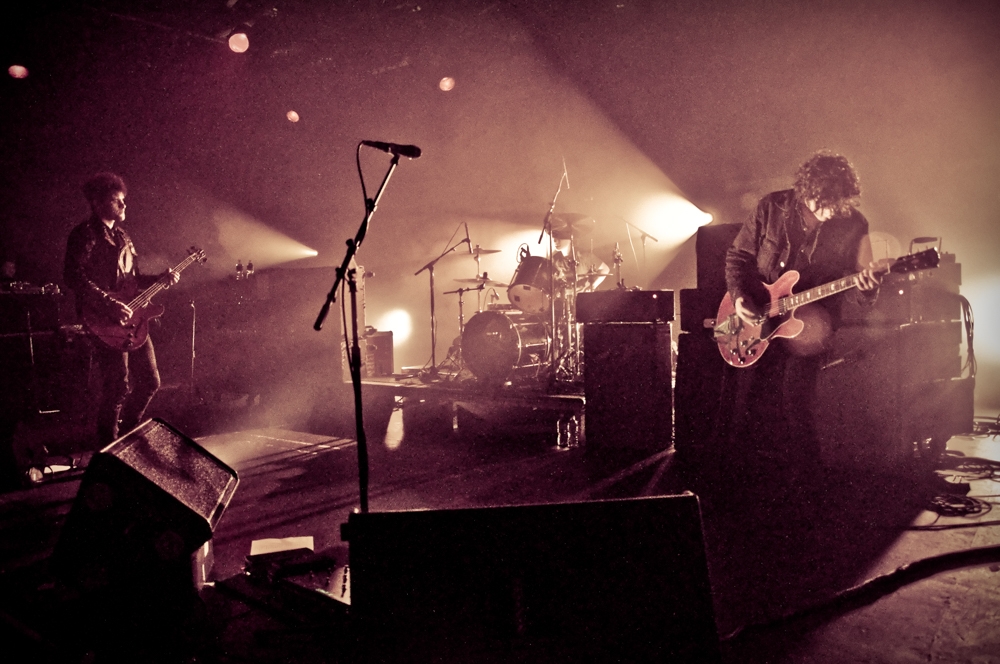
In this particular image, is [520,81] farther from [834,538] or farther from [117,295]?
[834,538]

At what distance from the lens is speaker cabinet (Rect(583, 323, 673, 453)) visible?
4355 mm

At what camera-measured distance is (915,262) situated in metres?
3.19

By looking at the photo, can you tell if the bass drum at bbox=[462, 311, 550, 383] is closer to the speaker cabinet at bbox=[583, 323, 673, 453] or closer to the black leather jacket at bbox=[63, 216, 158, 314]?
the speaker cabinet at bbox=[583, 323, 673, 453]

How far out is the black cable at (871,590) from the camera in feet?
6.18

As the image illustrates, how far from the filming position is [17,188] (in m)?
6.14

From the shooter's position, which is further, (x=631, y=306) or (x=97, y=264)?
(x=631, y=306)

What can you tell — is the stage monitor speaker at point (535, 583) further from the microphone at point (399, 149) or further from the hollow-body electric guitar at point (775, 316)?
the hollow-body electric guitar at point (775, 316)

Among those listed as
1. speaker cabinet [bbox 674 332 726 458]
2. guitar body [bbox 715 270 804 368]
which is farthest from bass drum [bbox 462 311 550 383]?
guitar body [bbox 715 270 804 368]

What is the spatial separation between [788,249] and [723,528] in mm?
1831

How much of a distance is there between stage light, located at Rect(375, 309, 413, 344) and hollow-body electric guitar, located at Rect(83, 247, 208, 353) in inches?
208

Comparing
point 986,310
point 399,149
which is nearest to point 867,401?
point 399,149

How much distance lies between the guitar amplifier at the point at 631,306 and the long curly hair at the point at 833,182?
4.20ft

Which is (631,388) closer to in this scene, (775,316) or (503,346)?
(775,316)

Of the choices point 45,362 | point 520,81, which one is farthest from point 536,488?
point 520,81
